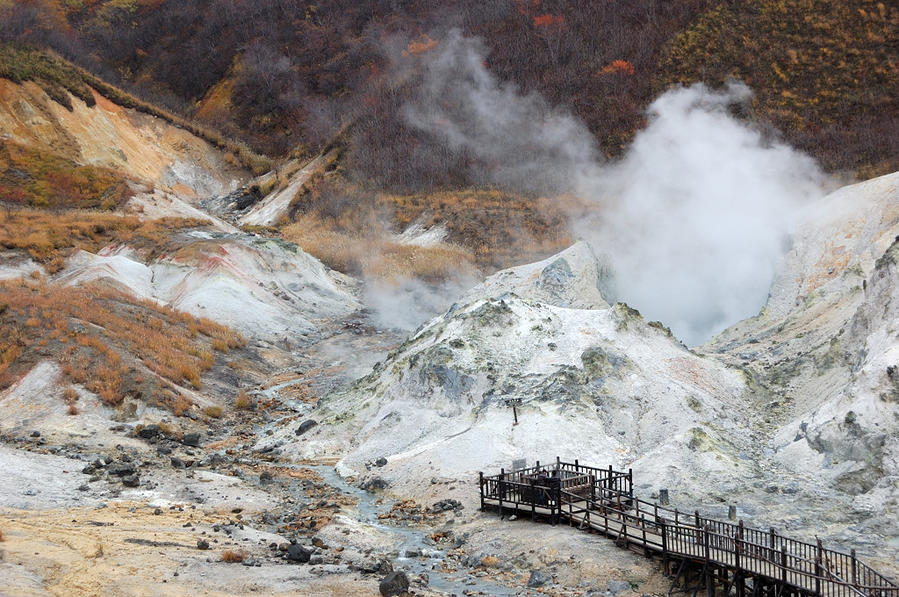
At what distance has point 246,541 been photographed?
49.4 feet

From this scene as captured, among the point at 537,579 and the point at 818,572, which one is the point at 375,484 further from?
the point at 818,572

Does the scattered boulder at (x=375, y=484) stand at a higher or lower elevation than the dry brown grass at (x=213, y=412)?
lower

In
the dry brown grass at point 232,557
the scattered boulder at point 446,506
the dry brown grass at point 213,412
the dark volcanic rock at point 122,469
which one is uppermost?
the dry brown grass at point 213,412

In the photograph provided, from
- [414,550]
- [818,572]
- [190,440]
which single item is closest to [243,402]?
[190,440]

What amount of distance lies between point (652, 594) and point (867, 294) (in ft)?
38.2

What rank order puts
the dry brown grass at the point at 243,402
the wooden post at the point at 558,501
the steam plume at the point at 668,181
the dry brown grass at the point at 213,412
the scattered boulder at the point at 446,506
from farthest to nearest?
the steam plume at the point at 668,181
the dry brown grass at the point at 243,402
the dry brown grass at the point at 213,412
the scattered boulder at the point at 446,506
the wooden post at the point at 558,501

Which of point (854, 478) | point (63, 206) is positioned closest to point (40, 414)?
point (854, 478)

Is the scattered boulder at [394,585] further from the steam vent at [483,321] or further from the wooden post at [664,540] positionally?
the wooden post at [664,540]

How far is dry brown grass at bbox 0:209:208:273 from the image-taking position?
39.5 meters

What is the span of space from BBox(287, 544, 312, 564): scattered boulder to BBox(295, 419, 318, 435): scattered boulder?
9.43m

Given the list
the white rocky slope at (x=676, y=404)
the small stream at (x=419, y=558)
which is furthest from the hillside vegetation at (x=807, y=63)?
the small stream at (x=419, y=558)

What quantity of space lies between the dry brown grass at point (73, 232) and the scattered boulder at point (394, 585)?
31397mm

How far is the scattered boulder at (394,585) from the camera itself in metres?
12.6

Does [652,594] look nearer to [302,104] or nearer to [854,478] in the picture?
[854,478]
